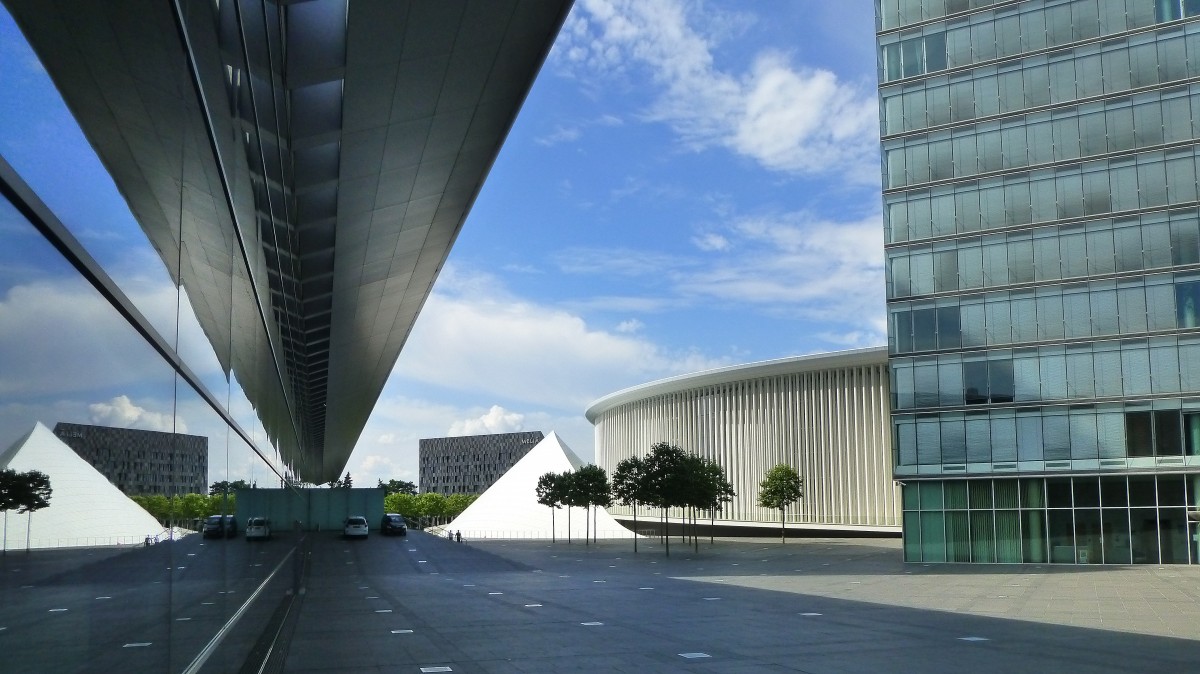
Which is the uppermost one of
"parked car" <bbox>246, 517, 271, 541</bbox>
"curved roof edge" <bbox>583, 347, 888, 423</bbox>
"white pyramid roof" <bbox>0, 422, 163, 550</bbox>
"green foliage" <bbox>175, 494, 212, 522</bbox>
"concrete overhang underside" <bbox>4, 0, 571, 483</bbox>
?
Answer: "curved roof edge" <bbox>583, 347, 888, 423</bbox>

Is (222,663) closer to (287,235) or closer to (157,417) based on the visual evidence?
(157,417)

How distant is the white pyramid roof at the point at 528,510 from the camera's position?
8325cm

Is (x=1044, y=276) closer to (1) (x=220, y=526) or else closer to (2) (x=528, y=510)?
(1) (x=220, y=526)

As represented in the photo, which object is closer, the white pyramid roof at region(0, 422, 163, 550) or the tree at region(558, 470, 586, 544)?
the white pyramid roof at region(0, 422, 163, 550)

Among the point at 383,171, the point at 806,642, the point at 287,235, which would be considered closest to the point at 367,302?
the point at 287,235

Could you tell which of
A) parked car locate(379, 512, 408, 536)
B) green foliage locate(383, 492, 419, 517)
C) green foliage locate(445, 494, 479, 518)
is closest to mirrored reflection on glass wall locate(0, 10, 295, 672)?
parked car locate(379, 512, 408, 536)

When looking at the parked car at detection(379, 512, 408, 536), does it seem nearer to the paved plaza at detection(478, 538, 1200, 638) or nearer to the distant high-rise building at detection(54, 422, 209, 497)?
the paved plaza at detection(478, 538, 1200, 638)

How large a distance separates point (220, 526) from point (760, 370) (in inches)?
3072

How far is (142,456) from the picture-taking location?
312cm

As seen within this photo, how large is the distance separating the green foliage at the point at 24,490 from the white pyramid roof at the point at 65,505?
12 mm

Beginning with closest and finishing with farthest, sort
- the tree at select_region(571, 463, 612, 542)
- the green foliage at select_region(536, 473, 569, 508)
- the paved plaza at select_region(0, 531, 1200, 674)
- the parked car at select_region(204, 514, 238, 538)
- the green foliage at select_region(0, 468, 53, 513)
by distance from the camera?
the green foliage at select_region(0, 468, 53, 513), the paved plaza at select_region(0, 531, 1200, 674), the parked car at select_region(204, 514, 238, 538), the tree at select_region(571, 463, 612, 542), the green foliage at select_region(536, 473, 569, 508)

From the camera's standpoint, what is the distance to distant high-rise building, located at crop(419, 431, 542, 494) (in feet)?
604

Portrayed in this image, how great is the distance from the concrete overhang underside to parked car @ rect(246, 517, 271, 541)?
3.62 ft

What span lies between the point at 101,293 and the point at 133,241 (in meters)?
0.61
